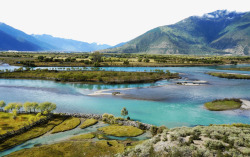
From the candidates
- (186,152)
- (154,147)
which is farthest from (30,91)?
(186,152)

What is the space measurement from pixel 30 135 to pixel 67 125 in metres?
10.0

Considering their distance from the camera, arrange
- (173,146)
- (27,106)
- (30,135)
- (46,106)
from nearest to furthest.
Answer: (173,146) < (30,135) < (46,106) < (27,106)

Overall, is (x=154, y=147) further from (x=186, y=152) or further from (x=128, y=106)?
(x=128, y=106)

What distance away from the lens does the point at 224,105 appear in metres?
70.2

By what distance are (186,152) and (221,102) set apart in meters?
61.6

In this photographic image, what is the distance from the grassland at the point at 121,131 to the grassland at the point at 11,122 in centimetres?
2334

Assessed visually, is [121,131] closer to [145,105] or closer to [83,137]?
[83,137]

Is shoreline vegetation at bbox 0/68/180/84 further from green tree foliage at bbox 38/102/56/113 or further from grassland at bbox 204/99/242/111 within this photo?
green tree foliage at bbox 38/102/56/113

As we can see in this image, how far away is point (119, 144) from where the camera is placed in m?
39.4

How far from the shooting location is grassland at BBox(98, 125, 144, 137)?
148 feet

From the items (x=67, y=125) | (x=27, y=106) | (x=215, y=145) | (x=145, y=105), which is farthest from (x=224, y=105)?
(x=27, y=106)

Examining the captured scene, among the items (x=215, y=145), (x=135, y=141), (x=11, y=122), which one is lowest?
(x=135, y=141)

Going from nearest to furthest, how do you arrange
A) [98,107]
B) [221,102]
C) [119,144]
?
[119,144] < [98,107] < [221,102]

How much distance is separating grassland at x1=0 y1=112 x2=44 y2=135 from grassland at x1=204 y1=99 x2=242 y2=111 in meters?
67.0
